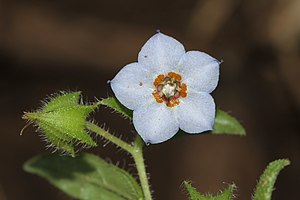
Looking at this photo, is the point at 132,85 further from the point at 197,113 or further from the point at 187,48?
the point at 187,48

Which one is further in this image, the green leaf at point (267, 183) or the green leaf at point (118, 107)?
the green leaf at point (267, 183)

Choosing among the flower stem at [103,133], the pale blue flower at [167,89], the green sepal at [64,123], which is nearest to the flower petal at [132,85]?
the pale blue flower at [167,89]

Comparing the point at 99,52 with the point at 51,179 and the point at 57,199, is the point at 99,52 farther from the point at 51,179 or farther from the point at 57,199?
the point at 51,179

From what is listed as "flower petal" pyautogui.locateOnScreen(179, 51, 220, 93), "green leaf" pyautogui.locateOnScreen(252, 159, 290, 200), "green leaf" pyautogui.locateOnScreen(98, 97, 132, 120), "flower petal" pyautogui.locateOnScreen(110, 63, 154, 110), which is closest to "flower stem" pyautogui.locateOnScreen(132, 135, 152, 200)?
"green leaf" pyautogui.locateOnScreen(98, 97, 132, 120)

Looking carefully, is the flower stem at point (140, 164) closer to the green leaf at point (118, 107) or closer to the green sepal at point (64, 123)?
the green leaf at point (118, 107)

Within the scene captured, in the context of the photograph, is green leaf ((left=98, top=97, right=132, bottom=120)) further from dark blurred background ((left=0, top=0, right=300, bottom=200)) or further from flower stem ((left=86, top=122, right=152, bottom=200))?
dark blurred background ((left=0, top=0, right=300, bottom=200))

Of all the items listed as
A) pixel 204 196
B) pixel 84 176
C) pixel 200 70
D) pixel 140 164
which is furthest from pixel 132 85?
pixel 84 176

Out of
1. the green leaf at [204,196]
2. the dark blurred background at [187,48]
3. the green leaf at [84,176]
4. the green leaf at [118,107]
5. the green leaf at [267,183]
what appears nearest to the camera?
the green leaf at [204,196]
